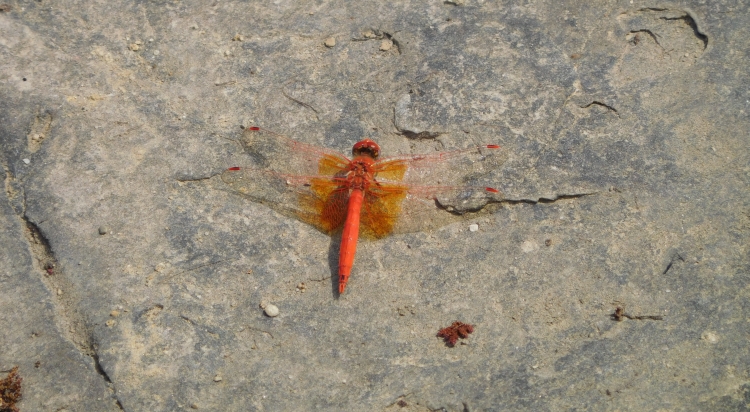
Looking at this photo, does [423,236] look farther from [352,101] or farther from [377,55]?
[377,55]

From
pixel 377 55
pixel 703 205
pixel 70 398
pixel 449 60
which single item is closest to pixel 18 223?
pixel 70 398

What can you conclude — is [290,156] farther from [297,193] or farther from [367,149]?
[367,149]

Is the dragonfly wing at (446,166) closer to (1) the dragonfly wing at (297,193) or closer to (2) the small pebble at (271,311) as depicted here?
(1) the dragonfly wing at (297,193)

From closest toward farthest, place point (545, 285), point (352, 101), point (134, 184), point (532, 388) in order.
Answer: point (532, 388), point (545, 285), point (134, 184), point (352, 101)

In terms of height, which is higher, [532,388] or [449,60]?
[449,60]

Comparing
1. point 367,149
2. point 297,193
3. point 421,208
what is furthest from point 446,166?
point 297,193

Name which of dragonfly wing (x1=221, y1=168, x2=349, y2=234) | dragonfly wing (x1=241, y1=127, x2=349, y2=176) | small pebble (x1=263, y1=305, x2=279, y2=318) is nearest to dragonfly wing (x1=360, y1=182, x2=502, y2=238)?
dragonfly wing (x1=221, y1=168, x2=349, y2=234)

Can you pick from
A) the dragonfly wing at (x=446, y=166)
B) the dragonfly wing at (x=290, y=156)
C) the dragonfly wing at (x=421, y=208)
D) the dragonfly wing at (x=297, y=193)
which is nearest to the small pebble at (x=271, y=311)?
the dragonfly wing at (x=297, y=193)
